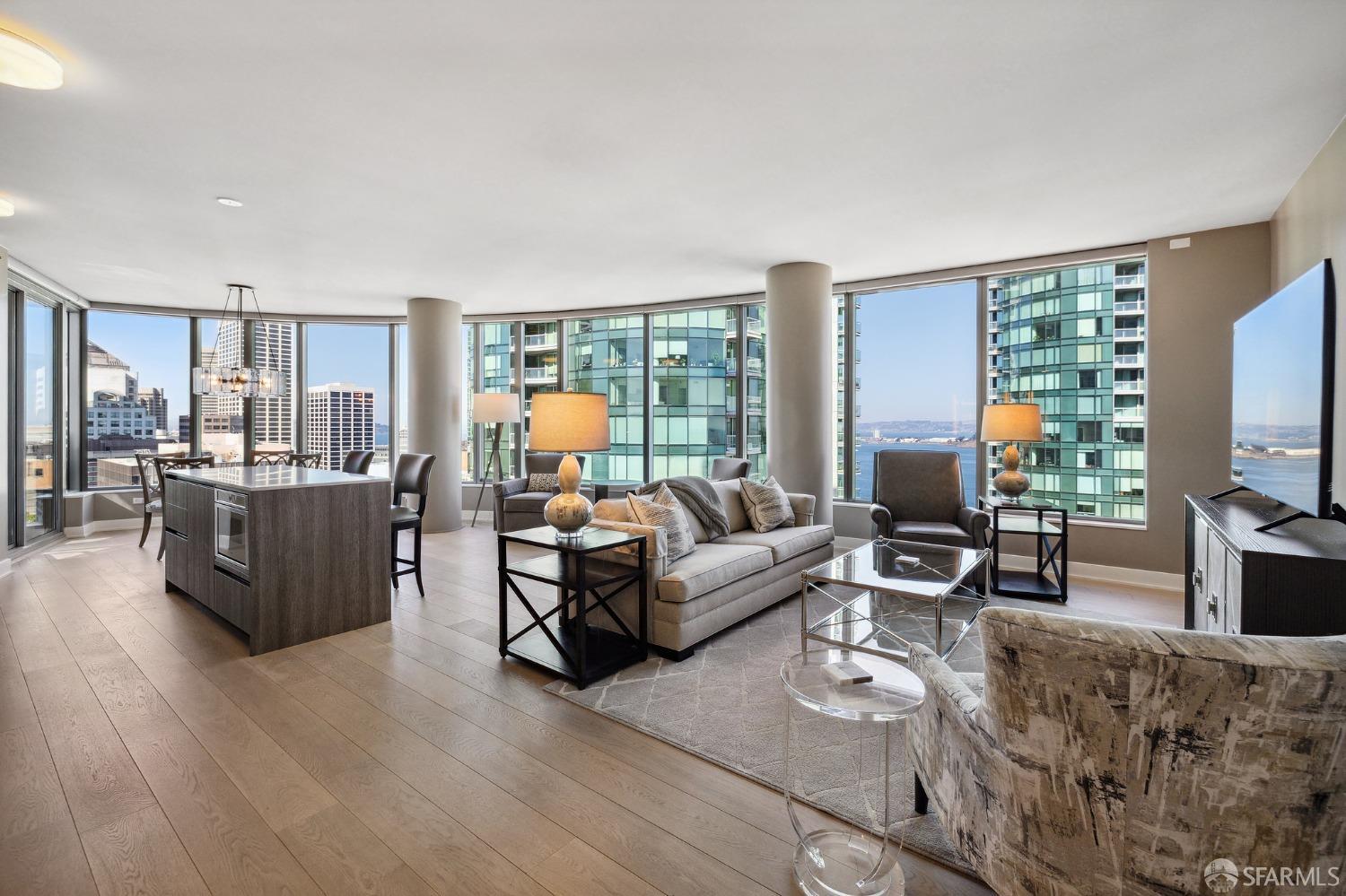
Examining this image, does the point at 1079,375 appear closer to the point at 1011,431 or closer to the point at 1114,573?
the point at 1011,431

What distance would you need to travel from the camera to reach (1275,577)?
2018 mm

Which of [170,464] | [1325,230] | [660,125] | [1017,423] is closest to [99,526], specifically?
[170,464]

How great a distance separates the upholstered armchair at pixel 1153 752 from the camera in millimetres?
948

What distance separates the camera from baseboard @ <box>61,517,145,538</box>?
21.1ft

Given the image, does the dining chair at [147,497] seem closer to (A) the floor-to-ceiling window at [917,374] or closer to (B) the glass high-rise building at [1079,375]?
(A) the floor-to-ceiling window at [917,374]

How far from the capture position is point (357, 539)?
146 inches

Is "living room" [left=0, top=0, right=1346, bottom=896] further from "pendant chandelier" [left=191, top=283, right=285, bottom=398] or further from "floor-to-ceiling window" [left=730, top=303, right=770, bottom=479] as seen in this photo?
"floor-to-ceiling window" [left=730, top=303, right=770, bottom=479]

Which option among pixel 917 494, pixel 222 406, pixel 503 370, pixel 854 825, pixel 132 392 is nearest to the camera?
pixel 854 825

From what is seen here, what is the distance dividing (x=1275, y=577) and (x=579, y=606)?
2.65 meters

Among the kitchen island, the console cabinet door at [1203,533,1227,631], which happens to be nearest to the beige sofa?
the kitchen island

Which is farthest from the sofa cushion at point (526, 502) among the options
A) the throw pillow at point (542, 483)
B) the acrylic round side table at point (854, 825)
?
the acrylic round side table at point (854, 825)

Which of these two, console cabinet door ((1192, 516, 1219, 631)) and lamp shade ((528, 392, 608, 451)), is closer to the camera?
console cabinet door ((1192, 516, 1219, 631))

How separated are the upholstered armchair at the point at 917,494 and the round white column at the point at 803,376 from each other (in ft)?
1.92

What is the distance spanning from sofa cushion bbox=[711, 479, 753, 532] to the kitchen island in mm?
2339
